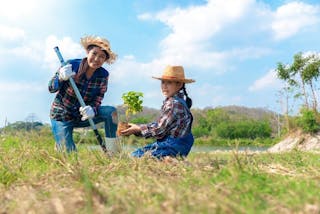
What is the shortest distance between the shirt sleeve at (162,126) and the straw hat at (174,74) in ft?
1.23

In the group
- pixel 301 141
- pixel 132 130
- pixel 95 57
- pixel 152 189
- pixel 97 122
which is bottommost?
pixel 301 141

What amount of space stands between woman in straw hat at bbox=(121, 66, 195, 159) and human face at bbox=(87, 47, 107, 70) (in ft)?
2.94

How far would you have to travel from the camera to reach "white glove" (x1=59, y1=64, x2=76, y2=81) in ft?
18.3

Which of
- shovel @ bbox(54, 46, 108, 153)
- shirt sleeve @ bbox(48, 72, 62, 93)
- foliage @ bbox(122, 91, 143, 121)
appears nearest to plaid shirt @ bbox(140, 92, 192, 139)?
shovel @ bbox(54, 46, 108, 153)

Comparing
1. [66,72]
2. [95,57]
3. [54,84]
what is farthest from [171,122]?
[54,84]

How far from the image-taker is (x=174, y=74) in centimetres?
537

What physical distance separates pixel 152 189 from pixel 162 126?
2922 millimetres

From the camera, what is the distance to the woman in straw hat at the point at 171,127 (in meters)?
5.10

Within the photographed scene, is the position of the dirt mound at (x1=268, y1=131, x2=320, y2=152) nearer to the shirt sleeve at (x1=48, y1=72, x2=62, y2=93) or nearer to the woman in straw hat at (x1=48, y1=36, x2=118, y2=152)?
the woman in straw hat at (x1=48, y1=36, x2=118, y2=152)

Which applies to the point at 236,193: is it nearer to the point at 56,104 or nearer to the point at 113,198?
the point at 113,198

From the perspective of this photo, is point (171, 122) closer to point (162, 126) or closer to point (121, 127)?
point (162, 126)

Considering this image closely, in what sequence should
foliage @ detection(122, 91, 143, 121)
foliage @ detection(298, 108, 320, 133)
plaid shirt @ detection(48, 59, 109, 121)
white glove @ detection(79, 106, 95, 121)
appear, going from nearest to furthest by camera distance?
white glove @ detection(79, 106, 95, 121) < plaid shirt @ detection(48, 59, 109, 121) < foliage @ detection(122, 91, 143, 121) < foliage @ detection(298, 108, 320, 133)

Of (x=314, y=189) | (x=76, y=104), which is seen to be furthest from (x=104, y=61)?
(x=314, y=189)

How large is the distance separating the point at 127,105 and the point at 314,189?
6018mm
